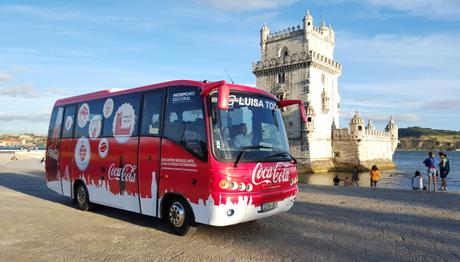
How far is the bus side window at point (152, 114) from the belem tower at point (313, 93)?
134ft

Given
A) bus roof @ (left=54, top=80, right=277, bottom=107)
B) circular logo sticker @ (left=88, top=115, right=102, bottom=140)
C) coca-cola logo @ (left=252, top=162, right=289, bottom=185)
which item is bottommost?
coca-cola logo @ (left=252, top=162, right=289, bottom=185)

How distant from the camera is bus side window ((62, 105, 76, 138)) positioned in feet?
38.0

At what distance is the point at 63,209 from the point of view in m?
11.1

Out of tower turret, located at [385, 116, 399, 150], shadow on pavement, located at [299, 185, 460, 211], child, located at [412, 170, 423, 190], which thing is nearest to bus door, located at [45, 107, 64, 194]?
shadow on pavement, located at [299, 185, 460, 211]

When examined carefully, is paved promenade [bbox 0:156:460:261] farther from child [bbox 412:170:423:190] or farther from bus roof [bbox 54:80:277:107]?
child [bbox 412:170:423:190]

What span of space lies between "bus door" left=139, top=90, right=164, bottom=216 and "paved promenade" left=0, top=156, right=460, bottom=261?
68 centimetres

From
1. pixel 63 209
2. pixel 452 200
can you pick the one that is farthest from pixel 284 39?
pixel 63 209

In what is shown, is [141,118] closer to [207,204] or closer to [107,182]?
[107,182]

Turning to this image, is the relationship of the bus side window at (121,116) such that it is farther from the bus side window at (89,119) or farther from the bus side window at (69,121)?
the bus side window at (69,121)

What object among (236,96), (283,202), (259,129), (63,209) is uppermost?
(236,96)

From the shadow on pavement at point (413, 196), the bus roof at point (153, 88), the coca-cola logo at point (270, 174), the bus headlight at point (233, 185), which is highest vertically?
the bus roof at point (153, 88)

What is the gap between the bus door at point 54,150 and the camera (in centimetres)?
1213

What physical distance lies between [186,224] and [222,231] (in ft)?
3.21

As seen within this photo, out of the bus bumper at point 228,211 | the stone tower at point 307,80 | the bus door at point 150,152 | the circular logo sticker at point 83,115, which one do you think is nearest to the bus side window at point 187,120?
the bus door at point 150,152
